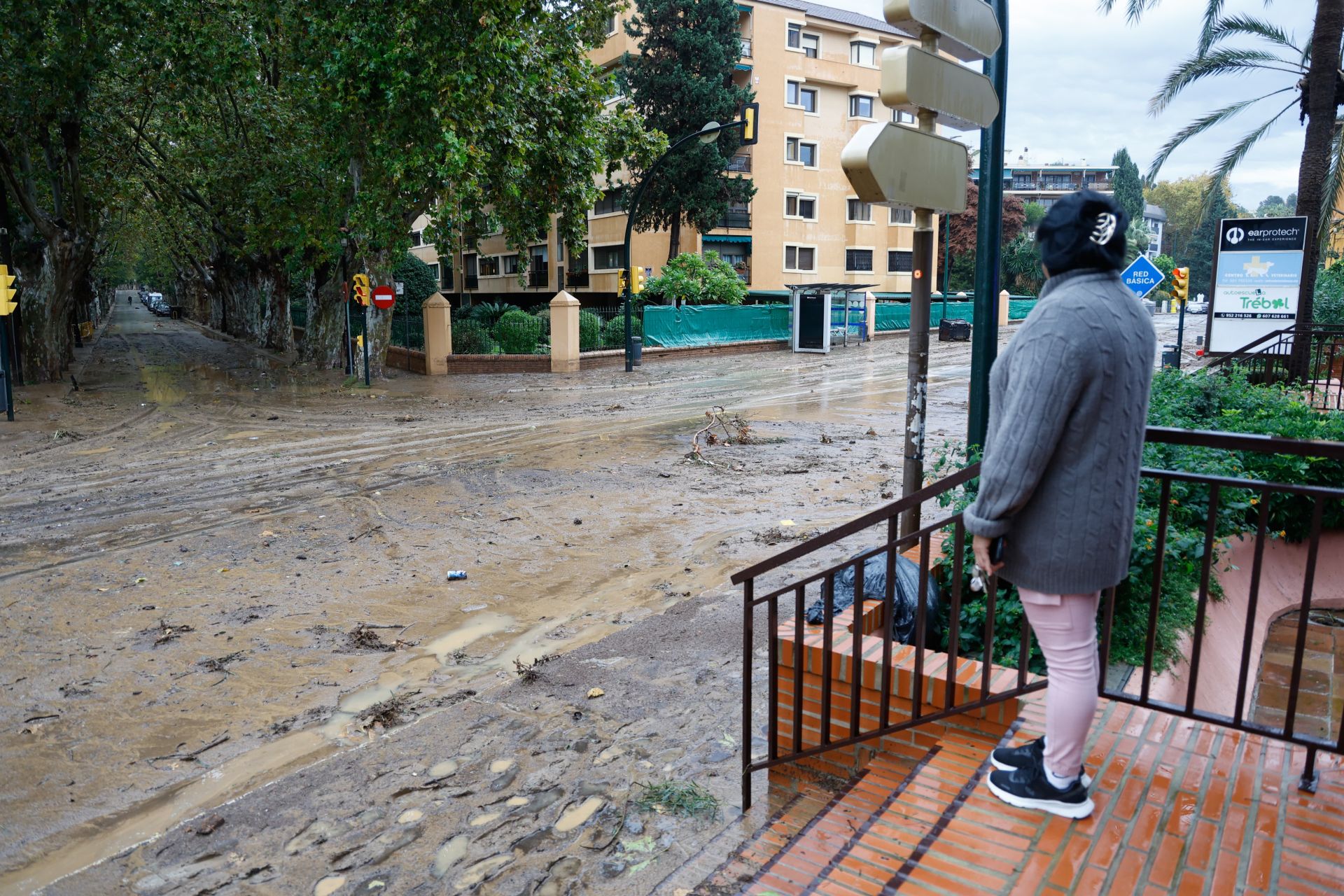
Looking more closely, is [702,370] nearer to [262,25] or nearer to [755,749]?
[262,25]

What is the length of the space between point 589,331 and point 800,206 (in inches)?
892

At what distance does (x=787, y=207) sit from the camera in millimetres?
45531

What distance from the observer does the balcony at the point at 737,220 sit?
43.8m

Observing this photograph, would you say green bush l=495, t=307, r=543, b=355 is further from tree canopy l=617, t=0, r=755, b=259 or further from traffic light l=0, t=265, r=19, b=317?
traffic light l=0, t=265, r=19, b=317

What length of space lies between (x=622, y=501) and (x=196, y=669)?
4.96m

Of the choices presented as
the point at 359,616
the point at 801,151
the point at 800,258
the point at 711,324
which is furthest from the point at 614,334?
the point at 801,151

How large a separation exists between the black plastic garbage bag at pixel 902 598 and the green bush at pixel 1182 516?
5.0 inches

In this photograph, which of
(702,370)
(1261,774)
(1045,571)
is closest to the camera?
(1045,571)

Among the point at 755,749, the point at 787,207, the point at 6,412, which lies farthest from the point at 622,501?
the point at 787,207

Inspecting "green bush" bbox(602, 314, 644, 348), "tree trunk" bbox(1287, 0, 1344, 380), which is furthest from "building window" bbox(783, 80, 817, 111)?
"tree trunk" bbox(1287, 0, 1344, 380)

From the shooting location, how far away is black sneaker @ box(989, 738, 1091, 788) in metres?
3.05

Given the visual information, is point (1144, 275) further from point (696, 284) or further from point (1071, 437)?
point (1071, 437)

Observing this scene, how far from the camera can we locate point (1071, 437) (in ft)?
8.50

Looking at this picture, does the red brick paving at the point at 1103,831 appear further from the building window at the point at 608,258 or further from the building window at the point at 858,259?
the building window at the point at 858,259
